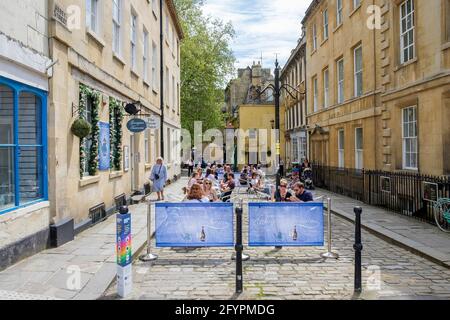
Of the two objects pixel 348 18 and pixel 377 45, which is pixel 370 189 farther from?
pixel 348 18

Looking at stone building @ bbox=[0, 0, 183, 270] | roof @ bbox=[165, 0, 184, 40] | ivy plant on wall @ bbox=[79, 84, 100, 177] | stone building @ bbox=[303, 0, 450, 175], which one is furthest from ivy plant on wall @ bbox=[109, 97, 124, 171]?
roof @ bbox=[165, 0, 184, 40]

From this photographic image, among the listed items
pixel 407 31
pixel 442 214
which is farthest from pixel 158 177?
pixel 407 31

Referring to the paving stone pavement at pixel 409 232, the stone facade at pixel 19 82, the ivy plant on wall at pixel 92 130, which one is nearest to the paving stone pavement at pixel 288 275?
the paving stone pavement at pixel 409 232

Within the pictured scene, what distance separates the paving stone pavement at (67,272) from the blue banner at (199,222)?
93cm

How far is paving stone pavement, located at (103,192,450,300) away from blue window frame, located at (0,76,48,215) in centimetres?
238

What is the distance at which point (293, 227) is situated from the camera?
7.20m

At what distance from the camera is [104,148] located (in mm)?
11141

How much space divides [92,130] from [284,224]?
5.85 meters

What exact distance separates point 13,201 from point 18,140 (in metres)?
1.06

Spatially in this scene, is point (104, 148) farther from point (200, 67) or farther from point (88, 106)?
point (200, 67)

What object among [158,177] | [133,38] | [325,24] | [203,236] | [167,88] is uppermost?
[325,24]
